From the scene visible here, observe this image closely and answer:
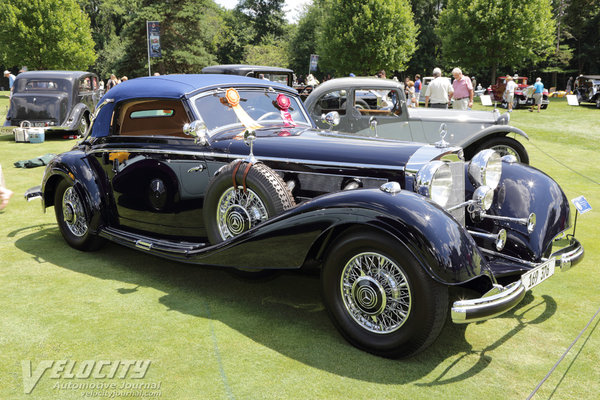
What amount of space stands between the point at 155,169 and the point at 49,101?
37.0 ft

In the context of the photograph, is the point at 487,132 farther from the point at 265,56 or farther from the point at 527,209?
the point at 265,56

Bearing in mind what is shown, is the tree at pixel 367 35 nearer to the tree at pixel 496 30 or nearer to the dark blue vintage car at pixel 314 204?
the tree at pixel 496 30

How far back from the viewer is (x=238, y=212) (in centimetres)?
408

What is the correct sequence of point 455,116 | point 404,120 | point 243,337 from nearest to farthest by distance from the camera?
point 243,337, point 455,116, point 404,120

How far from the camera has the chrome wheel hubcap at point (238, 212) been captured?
4.00 meters

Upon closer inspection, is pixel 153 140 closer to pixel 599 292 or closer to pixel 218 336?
pixel 218 336

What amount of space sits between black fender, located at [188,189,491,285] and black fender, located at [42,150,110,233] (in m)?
1.96

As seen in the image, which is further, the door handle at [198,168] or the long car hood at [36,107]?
the long car hood at [36,107]

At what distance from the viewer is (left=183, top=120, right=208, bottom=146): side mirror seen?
14.1 feet

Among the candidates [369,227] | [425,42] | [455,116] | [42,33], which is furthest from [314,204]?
[425,42]

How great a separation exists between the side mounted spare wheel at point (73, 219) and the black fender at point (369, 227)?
224cm

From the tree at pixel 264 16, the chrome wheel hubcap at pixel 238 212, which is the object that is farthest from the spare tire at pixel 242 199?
the tree at pixel 264 16

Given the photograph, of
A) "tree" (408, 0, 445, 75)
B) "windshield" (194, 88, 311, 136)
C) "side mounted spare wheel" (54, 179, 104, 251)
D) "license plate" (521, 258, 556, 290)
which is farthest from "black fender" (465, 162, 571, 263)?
"tree" (408, 0, 445, 75)

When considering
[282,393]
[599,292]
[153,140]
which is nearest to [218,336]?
[282,393]
